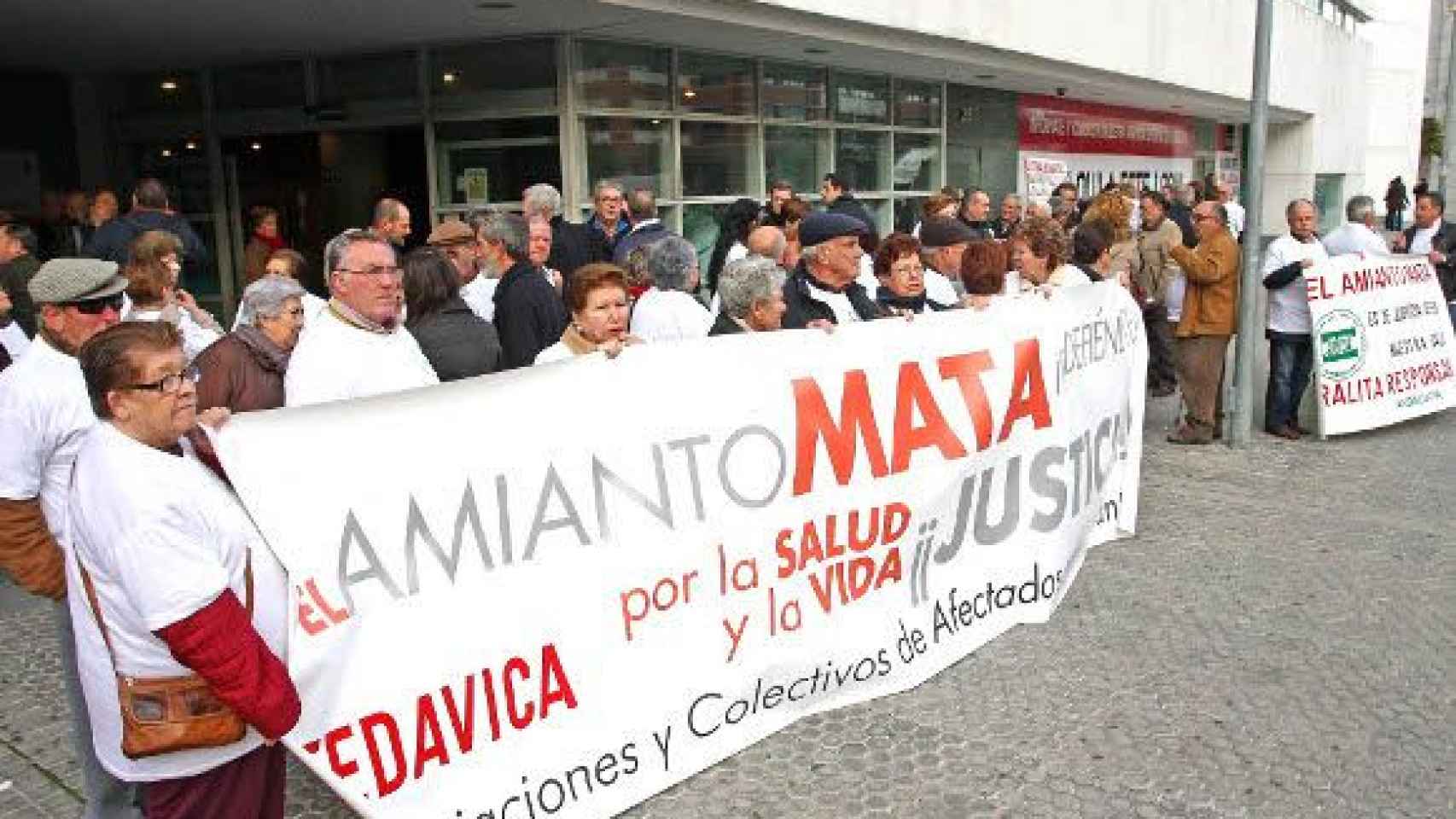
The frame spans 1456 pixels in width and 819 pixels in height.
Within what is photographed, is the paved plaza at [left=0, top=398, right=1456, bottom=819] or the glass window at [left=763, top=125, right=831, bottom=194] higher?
the glass window at [left=763, top=125, right=831, bottom=194]

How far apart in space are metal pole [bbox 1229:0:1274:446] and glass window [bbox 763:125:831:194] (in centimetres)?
652

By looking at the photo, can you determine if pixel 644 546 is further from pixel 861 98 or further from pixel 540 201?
pixel 861 98

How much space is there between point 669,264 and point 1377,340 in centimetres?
605

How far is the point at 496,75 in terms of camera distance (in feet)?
38.3

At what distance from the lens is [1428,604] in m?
5.46

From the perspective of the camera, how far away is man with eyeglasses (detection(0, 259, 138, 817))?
3215mm

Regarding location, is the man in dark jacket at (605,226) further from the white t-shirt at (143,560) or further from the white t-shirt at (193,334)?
the white t-shirt at (143,560)

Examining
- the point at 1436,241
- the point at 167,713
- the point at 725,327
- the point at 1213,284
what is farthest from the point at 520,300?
the point at 1436,241

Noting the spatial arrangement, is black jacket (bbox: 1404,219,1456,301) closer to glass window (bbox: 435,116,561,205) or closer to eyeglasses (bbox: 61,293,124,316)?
glass window (bbox: 435,116,561,205)

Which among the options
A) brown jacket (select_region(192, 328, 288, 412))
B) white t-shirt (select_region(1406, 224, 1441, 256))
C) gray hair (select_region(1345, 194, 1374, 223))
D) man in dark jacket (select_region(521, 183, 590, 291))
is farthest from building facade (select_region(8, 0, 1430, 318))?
brown jacket (select_region(192, 328, 288, 412))

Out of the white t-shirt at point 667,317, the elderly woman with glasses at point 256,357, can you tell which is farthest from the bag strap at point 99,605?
the white t-shirt at point 667,317

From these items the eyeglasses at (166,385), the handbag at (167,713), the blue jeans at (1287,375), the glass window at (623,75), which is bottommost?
the blue jeans at (1287,375)

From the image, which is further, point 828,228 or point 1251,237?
point 1251,237

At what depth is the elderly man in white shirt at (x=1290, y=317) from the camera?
8.70 meters
